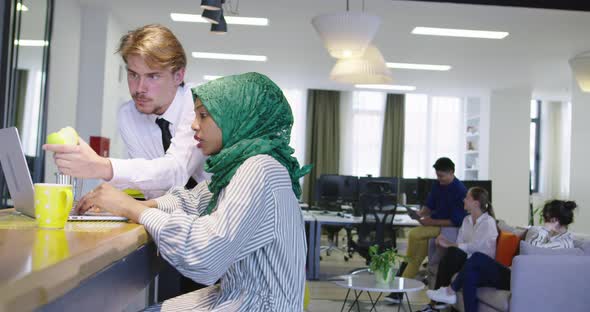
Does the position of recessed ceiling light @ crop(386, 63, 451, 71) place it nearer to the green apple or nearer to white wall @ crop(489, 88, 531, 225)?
white wall @ crop(489, 88, 531, 225)

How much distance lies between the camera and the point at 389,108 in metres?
14.6

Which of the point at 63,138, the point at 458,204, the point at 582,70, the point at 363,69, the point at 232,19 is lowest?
the point at 458,204

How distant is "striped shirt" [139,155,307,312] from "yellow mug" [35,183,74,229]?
0.18 metres

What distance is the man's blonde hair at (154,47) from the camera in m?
2.02

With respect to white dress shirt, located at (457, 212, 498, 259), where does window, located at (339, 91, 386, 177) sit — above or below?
above

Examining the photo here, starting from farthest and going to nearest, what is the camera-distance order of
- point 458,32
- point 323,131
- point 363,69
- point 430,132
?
point 430,132 → point 323,131 → point 458,32 → point 363,69

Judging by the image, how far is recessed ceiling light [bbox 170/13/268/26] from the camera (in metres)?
7.71

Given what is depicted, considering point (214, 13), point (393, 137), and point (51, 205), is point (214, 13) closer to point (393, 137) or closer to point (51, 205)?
point (51, 205)

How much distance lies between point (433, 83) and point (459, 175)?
11.9 ft

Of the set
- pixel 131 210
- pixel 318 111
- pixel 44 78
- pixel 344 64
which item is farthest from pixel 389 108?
pixel 131 210

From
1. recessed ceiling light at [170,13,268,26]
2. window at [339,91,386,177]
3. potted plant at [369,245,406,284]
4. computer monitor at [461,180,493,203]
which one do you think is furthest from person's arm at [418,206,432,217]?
window at [339,91,386,177]

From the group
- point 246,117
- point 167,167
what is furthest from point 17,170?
point 246,117

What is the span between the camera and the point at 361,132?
14.7 metres

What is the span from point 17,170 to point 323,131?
42.4ft
